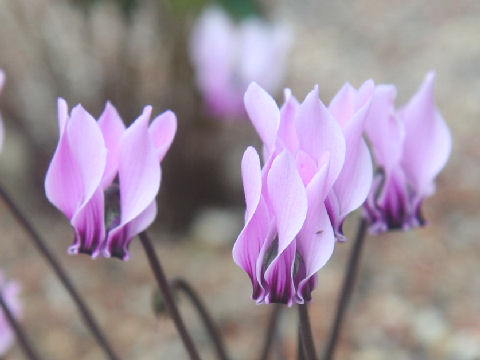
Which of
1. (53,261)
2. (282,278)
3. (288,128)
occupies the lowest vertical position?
(53,261)

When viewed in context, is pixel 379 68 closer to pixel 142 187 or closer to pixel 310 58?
pixel 310 58

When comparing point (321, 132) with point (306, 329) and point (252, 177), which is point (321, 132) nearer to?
point (252, 177)

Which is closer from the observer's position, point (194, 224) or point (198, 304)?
point (198, 304)

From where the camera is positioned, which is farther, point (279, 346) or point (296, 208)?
point (279, 346)

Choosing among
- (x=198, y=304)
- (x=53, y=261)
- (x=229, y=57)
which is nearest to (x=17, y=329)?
(x=53, y=261)

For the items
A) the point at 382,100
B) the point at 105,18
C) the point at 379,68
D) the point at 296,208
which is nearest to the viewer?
the point at 296,208

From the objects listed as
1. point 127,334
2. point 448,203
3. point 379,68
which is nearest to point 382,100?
point 127,334

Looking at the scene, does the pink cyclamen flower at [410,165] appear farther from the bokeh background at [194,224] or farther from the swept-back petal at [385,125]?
the bokeh background at [194,224]
